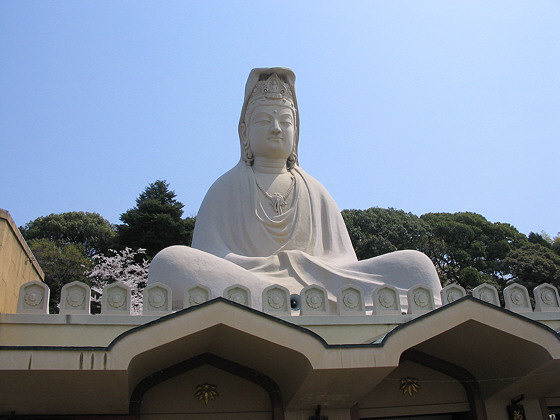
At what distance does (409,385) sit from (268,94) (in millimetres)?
6976

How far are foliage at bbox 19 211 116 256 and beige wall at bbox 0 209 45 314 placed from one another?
2365 cm

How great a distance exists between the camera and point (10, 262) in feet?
26.4

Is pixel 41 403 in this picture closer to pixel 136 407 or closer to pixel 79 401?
pixel 79 401

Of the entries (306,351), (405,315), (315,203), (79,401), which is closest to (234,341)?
(306,351)

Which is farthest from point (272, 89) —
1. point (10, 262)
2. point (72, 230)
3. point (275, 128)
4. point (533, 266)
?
point (72, 230)

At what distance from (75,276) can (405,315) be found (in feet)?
58.3

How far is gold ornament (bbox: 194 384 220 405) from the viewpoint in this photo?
7.66 m

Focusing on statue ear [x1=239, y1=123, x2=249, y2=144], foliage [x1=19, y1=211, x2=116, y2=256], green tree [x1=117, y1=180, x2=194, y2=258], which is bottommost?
statue ear [x1=239, y1=123, x2=249, y2=144]

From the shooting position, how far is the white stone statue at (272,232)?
9.41 meters

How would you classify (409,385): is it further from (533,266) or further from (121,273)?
(533,266)

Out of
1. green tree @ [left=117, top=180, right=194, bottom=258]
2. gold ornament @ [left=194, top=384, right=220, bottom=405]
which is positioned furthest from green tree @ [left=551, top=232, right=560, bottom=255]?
gold ornament @ [left=194, top=384, right=220, bottom=405]

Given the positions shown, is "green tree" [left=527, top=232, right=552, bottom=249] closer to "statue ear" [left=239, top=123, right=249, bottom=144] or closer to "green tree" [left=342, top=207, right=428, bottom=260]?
"green tree" [left=342, top=207, right=428, bottom=260]

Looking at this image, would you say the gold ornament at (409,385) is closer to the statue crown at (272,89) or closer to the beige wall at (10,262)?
the beige wall at (10,262)

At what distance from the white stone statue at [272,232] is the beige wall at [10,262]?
6.00ft
